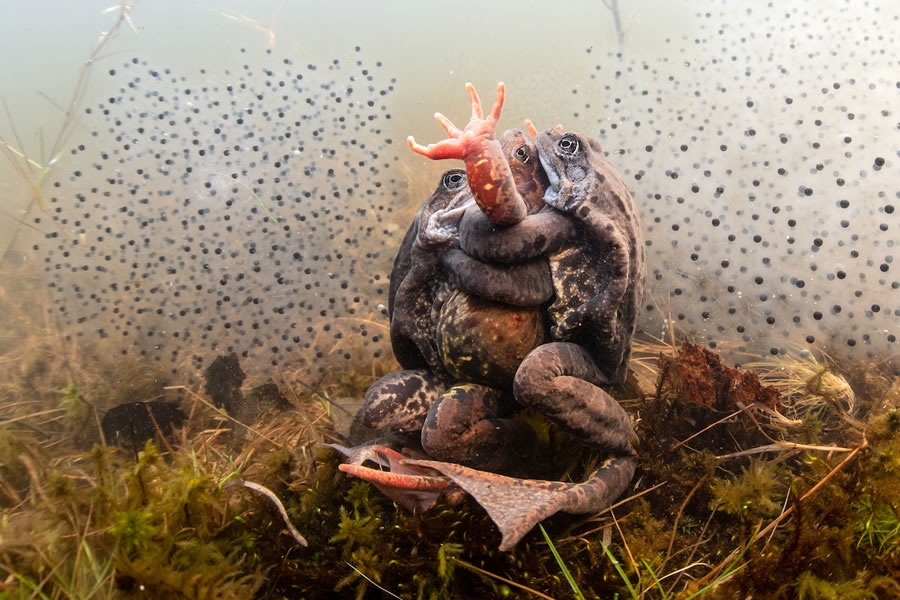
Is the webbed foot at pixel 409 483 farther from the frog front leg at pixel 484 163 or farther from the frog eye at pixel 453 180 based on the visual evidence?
the frog eye at pixel 453 180

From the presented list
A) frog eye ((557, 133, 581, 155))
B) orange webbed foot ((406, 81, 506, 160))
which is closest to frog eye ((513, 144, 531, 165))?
frog eye ((557, 133, 581, 155))

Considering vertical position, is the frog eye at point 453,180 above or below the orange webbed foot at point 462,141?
below

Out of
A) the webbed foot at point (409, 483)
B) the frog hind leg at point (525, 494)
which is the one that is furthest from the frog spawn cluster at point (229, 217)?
the frog hind leg at point (525, 494)

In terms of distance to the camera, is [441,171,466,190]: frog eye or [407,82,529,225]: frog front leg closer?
[407,82,529,225]: frog front leg

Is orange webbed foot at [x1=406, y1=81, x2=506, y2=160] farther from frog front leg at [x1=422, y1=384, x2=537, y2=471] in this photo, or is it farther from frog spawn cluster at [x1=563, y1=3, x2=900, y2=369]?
frog spawn cluster at [x1=563, y1=3, x2=900, y2=369]

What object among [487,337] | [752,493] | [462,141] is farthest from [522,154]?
[752,493]
